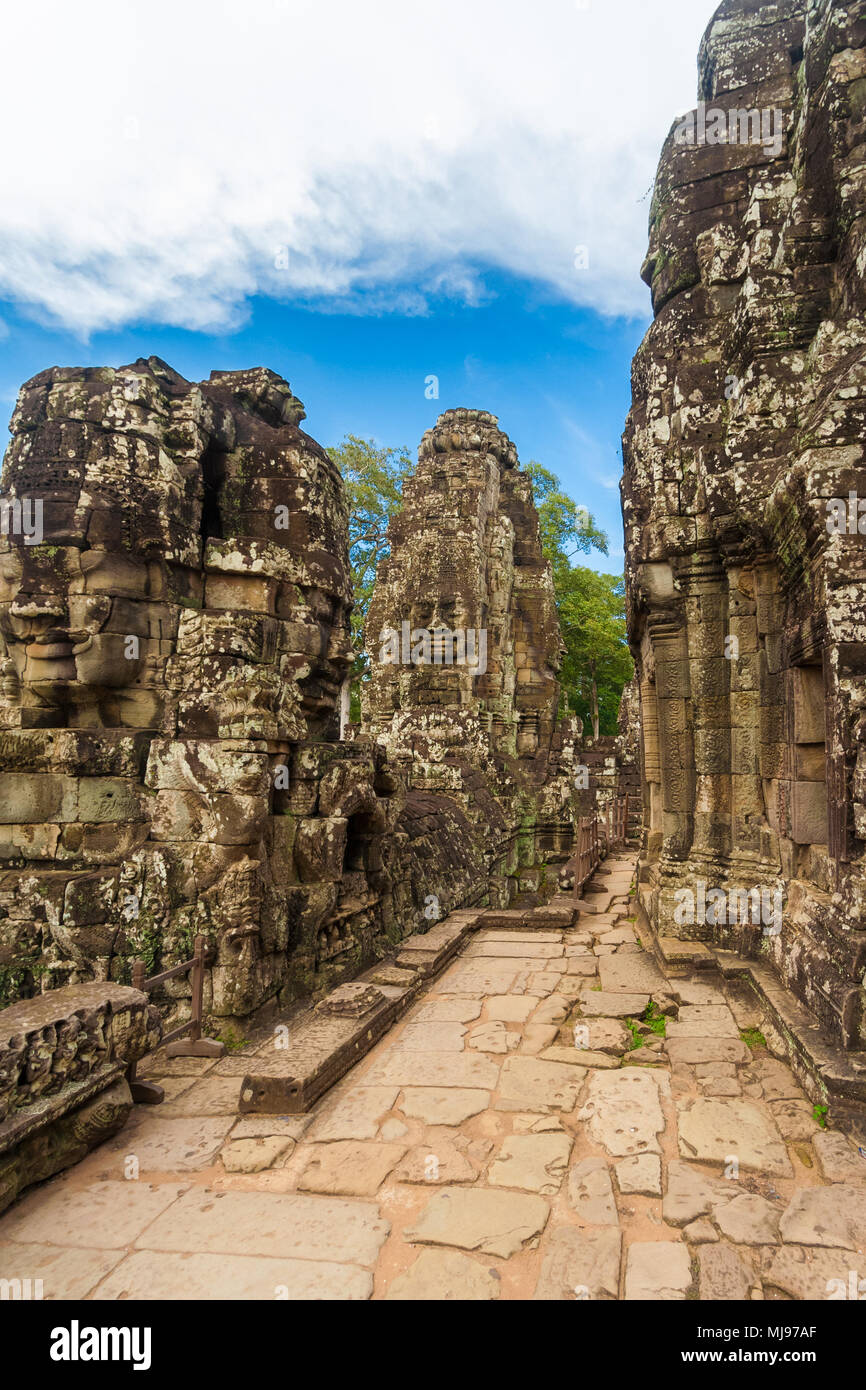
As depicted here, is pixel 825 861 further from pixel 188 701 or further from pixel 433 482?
pixel 433 482

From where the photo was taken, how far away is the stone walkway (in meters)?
2.35

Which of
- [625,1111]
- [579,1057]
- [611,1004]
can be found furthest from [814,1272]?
[611,1004]

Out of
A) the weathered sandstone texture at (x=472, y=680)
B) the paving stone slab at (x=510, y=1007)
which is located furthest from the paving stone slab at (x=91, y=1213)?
the weathered sandstone texture at (x=472, y=680)

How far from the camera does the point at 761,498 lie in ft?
17.5

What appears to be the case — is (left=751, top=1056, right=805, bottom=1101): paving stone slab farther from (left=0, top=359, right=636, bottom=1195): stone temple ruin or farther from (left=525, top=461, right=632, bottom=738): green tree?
(left=525, top=461, right=632, bottom=738): green tree

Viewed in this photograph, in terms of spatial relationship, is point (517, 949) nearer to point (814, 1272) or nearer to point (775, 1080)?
point (775, 1080)

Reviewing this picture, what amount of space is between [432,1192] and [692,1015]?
7.89ft

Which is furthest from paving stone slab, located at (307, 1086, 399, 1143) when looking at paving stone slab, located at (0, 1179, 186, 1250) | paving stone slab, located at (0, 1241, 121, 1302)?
paving stone slab, located at (0, 1241, 121, 1302)

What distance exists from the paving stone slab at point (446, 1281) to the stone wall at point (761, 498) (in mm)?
2127

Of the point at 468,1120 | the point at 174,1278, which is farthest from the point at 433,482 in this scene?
the point at 174,1278

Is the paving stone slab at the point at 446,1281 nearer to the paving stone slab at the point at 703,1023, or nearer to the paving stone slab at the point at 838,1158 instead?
the paving stone slab at the point at 838,1158

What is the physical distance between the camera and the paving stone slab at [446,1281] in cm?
225

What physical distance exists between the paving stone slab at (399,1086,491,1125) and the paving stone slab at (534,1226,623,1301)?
0.97 m

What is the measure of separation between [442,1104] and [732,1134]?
1.31 metres
